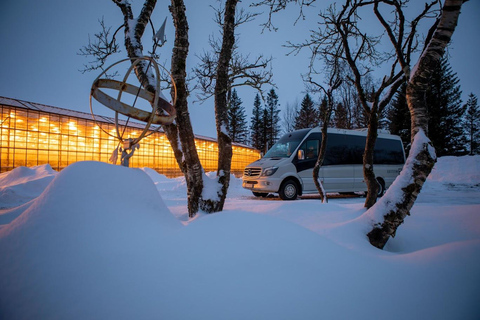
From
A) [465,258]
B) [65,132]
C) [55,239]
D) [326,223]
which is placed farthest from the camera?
[65,132]

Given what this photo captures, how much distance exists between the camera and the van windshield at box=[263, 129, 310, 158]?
30.1 ft

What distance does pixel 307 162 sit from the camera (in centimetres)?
897

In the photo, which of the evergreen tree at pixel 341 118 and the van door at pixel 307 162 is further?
the evergreen tree at pixel 341 118

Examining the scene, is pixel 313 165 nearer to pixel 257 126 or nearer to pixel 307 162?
pixel 307 162

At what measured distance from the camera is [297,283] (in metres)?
1.37

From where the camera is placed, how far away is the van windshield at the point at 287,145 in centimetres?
918

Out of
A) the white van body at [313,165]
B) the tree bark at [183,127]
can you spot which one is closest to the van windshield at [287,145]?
the white van body at [313,165]

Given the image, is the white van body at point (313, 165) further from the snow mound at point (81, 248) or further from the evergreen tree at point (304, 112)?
the evergreen tree at point (304, 112)

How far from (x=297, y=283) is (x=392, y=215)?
1.62 metres

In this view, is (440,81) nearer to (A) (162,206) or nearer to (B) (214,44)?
(B) (214,44)

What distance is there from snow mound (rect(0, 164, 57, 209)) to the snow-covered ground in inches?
253

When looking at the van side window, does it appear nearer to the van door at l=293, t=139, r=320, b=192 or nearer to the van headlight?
the van door at l=293, t=139, r=320, b=192

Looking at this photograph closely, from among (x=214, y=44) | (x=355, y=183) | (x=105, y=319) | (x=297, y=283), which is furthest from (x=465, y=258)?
(x=355, y=183)

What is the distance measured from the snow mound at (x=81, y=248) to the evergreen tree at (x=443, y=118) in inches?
1194
